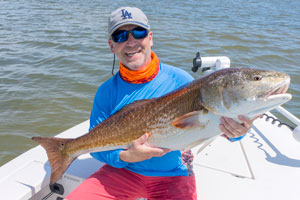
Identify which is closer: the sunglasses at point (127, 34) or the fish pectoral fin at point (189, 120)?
the fish pectoral fin at point (189, 120)

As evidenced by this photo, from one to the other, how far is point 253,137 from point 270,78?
2.36 metres

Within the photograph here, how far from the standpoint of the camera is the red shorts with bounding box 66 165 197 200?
2.65 m

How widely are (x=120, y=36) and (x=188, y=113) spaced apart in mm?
1211

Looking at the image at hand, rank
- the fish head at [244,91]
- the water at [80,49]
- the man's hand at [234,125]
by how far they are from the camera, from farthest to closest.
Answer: the water at [80,49] < the man's hand at [234,125] < the fish head at [244,91]

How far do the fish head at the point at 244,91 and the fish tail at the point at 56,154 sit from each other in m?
1.56

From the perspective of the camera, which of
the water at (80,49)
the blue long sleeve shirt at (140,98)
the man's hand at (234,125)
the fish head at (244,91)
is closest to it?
the fish head at (244,91)

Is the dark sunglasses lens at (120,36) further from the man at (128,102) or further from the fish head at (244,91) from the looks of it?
the fish head at (244,91)

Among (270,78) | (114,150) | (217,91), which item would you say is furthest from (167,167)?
(270,78)

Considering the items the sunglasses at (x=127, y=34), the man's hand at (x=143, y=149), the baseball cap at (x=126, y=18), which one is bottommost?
the man's hand at (x=143, y=149)

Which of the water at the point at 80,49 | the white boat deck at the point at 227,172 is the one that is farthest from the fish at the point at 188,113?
the water at the point at 80,49

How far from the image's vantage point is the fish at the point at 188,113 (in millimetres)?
1857

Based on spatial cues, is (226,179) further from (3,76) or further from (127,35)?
(3,76)

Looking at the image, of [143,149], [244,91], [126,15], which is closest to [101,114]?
[143,149]

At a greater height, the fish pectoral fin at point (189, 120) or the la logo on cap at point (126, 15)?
the la logo on cap at point (126, 15)
